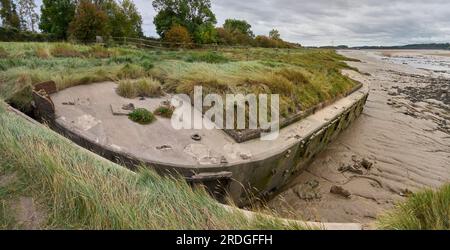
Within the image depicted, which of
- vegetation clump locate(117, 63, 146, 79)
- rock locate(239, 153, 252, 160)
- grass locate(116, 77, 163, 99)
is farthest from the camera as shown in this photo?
vegetation clump locate(117, 63, 146, 79)

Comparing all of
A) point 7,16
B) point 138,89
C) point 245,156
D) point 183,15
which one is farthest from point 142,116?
point 7,16

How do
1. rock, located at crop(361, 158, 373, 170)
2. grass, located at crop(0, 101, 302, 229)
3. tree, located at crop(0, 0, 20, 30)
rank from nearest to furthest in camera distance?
grass, located at crop(0, 101, 302, 229) < rock, located at crop(361, 158, 373, 170) < tree, located at crop(0, 0, 20, 30)

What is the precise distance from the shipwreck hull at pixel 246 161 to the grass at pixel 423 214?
2.29 metres

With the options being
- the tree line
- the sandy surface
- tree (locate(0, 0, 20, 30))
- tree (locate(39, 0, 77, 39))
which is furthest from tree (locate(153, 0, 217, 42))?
the sandy surface

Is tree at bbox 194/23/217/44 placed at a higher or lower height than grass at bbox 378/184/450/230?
higher

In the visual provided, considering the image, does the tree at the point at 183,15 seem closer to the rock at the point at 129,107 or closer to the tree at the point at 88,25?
the tree at the point at 88,25

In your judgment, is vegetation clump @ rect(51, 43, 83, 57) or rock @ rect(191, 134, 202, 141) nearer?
rock @ rect(191, 134, 202, 141)

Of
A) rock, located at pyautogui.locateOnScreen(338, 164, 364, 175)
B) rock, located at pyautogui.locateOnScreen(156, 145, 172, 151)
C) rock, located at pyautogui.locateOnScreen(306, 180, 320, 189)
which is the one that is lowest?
rock, located at pyautogui.locateOnScreen(306, 180, 320, 189)

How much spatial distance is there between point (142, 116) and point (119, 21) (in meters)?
32.5

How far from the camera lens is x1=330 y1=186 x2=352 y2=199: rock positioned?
5.87 metres

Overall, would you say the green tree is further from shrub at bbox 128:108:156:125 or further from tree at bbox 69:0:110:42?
shrub at bbox 128:108:156:125

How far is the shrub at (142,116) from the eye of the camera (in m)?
5.88

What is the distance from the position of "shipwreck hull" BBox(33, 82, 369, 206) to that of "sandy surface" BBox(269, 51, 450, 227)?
0.45 meters
